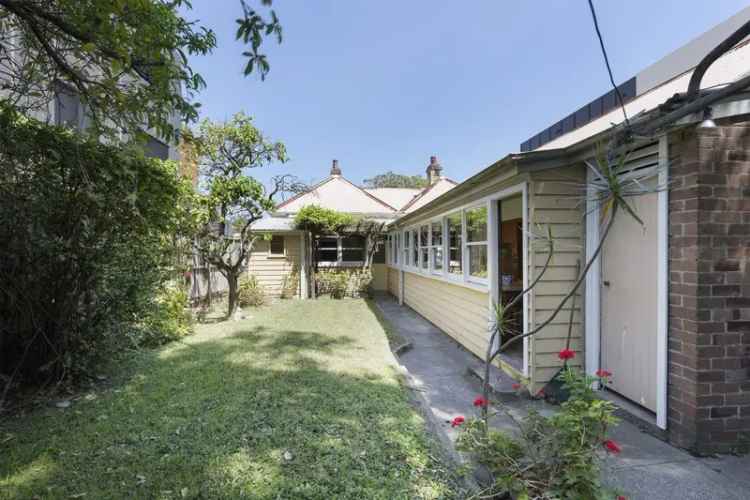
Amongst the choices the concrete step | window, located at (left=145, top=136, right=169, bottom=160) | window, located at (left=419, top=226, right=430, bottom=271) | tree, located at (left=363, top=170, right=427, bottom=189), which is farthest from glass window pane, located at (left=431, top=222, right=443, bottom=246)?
tree, located at (left=363, top=170, right=427, bottom=189)

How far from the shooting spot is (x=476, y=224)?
20.2 feet

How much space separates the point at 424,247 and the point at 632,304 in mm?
5977

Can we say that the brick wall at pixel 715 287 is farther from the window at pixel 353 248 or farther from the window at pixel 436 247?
the window at pixel 353 248

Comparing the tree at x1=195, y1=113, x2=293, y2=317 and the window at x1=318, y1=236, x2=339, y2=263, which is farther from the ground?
the tree at x1=195, y1=113, x2=293, y2=317

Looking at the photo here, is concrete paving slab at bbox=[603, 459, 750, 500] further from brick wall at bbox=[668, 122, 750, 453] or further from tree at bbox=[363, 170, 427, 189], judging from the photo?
tree at bbox=[363, 170, 427, 189]

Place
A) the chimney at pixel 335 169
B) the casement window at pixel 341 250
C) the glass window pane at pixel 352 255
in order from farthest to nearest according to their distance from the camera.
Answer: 1. the chimney at pixel 335 169
2. the glass window pane at pixel 352 255
3. the casement window at pixel 341 250

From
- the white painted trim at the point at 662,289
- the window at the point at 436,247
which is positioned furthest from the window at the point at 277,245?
the white painted trim at the point at 662,289

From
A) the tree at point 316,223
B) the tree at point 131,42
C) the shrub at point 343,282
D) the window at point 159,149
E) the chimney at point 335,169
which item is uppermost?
the chimney at point 335,169

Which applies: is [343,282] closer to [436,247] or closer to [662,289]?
[436,247]

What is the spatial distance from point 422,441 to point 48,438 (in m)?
3.15

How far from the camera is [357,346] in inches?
255

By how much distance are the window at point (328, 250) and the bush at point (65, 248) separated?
9.57m

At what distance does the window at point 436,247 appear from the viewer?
26.7ft

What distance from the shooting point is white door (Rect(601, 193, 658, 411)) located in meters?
3.44
